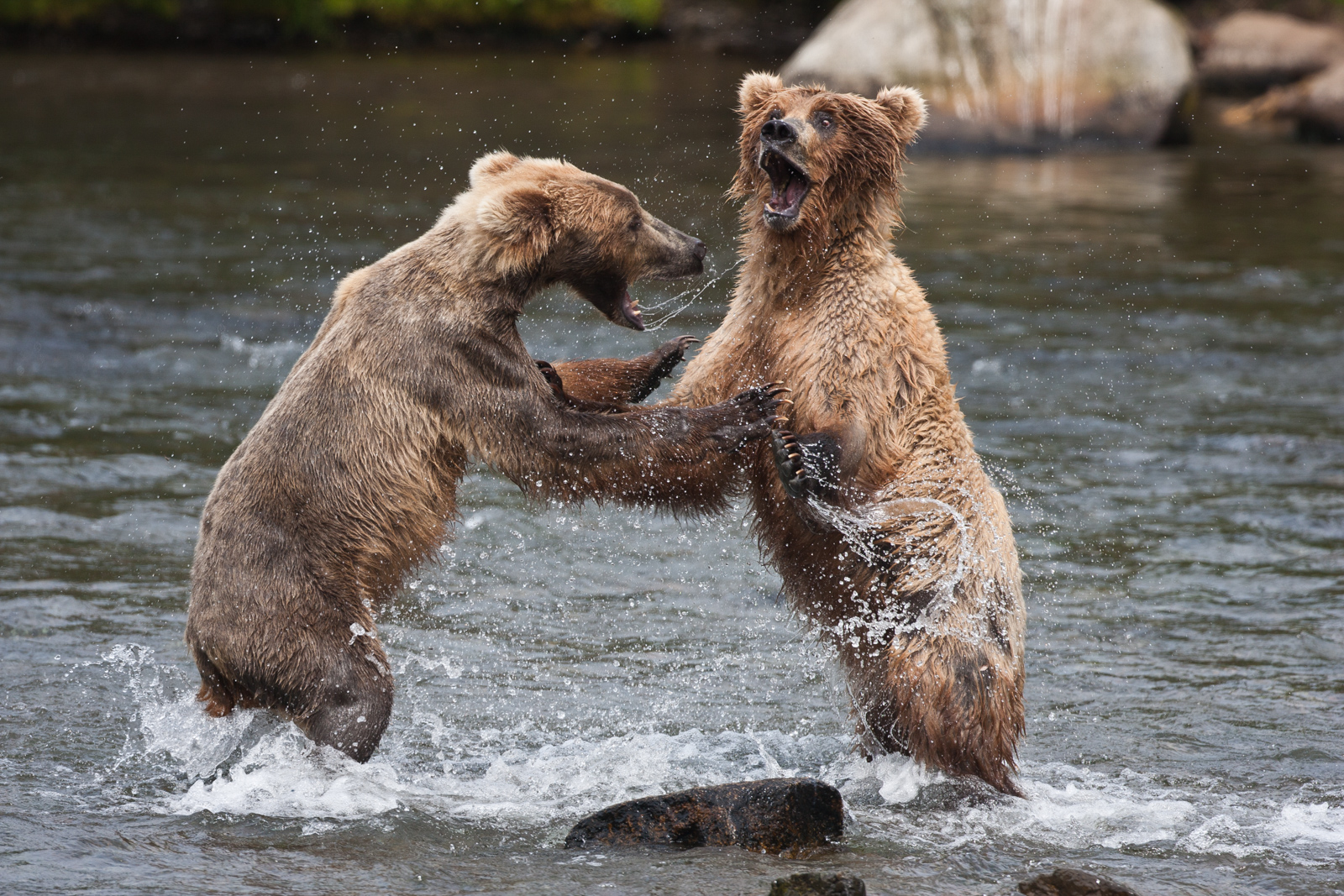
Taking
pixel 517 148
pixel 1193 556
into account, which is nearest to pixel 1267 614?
pixel 1193 556

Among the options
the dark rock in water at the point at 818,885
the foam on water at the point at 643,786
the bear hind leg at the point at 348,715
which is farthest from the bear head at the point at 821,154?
the dark rock in water at the point at 818,885

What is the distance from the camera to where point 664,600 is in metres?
7.72

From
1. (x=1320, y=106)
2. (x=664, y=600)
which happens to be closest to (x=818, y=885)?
(x=664, y=600)

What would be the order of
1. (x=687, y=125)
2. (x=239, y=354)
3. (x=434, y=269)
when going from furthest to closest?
1. (x=687, y=125)
2. (x=239, y=354)
3. (x=434, y=269)

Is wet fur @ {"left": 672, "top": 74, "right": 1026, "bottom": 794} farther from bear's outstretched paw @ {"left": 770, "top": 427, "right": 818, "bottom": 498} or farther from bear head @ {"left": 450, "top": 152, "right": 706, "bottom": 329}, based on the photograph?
bear head @ {"left": 450, "top": 152, "right": 706, "bottom": 329}

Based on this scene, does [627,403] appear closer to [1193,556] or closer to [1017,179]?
[1193,556]

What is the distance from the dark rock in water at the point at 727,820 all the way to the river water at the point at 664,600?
11cm

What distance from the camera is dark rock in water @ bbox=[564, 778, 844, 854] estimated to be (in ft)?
16.5

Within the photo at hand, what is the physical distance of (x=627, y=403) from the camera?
614cm

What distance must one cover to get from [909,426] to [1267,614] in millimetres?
2923

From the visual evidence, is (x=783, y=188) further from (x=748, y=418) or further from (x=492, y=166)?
(x=492, y=166)

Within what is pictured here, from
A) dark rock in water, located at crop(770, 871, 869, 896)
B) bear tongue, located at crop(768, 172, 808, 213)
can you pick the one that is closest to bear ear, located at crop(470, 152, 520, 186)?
bear tongue, located at crop(768, 172, 808, 213)

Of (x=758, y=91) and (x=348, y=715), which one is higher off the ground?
(x=758, y=91)

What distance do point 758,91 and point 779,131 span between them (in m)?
0.50
